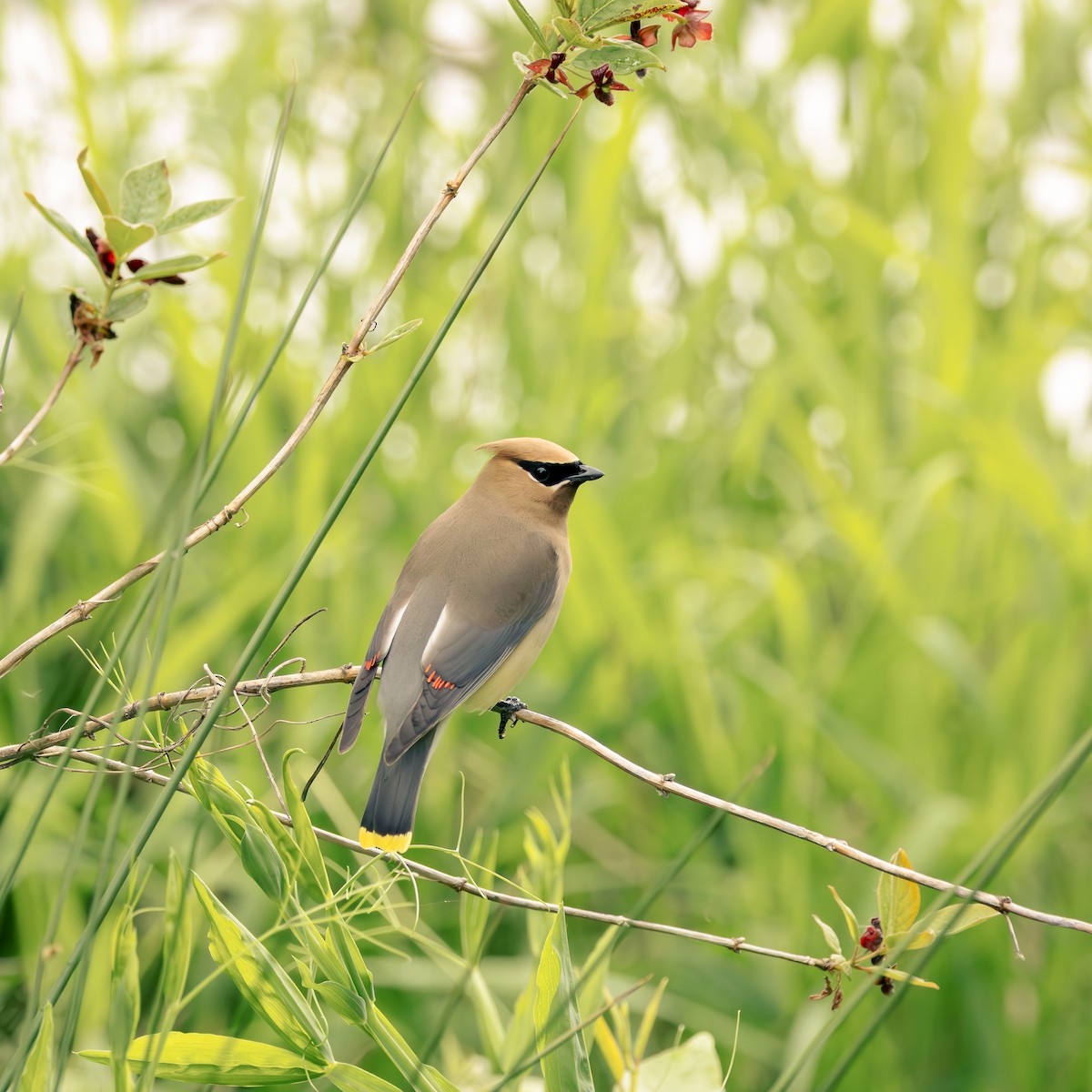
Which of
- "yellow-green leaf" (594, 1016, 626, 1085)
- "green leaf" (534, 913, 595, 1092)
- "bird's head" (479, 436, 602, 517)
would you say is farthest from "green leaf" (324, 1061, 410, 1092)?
"bird's head" (479, 436, 602, 517)

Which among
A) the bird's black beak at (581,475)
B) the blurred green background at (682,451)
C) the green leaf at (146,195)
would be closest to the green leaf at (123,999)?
the green leaf at (146,195)

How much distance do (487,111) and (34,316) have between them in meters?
1.27

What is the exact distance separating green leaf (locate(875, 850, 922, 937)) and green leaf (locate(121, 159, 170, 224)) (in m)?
0.80

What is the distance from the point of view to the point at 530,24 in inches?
43.8

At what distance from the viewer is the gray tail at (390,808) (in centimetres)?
167

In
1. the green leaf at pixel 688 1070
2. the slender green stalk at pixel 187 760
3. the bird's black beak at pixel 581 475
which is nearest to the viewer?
the slender green stalk at pixel 187 760

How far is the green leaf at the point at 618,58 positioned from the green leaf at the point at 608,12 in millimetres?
20

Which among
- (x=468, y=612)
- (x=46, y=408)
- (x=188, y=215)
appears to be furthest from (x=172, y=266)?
(x=468, y=612)

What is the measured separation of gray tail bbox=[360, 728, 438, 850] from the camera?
167 centimetres

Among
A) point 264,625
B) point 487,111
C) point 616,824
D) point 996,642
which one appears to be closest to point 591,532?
→ point 616,824

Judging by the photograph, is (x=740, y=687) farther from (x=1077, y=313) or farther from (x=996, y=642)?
(x=1077, y=313)

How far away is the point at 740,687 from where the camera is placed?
10.0 feet

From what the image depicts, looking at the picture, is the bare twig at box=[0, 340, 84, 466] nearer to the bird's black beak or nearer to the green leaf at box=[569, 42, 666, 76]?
the green leaf at box=[569, 42, 666, 76]

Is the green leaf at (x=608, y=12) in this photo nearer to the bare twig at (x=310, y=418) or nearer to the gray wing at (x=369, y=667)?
the bare twig at (x=310, y=418)
